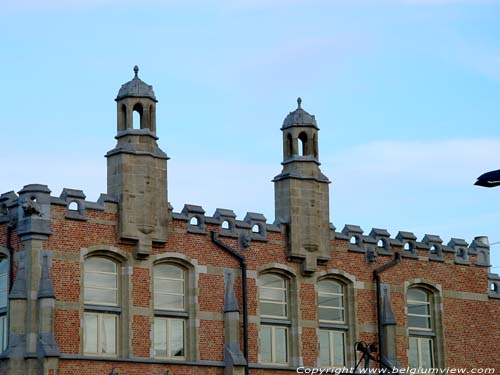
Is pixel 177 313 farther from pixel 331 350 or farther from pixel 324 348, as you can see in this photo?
pixel 331 350

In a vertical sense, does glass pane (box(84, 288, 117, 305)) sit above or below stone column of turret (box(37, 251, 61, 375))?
above

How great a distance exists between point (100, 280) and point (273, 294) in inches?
256

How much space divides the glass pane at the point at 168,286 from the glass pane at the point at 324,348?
566 cm

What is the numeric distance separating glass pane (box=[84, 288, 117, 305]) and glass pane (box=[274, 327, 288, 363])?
20.1ft

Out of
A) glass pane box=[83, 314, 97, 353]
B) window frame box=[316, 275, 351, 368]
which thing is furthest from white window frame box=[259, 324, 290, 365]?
glass pane box=[83, 314, 97, 353]

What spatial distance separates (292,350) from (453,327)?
23.7ft

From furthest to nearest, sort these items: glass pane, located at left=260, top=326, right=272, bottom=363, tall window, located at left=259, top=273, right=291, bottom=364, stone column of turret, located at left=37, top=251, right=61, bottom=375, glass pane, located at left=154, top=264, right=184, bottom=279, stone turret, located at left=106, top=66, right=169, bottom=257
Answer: tall window, located at left=259, top=273, right=291, bottom=364, glass pane, located at left=260, top=326, right=272, bottom=363, glass pane, located at left=154, top=264, right=184, bottom=279, stone turret, located at left=106, top=66, right=169, bottom=257, stone column of turret, located at left=37, top=251, right=61, bottom=375

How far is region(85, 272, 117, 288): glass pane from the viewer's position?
3850cm

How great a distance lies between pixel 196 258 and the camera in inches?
1602

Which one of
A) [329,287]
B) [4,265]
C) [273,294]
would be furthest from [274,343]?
[4,265]

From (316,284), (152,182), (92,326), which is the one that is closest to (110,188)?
(152,182)

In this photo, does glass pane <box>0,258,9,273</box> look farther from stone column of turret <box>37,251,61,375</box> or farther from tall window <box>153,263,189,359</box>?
tall window <box>153,263,189,359</box>

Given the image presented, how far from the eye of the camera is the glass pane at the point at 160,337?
130 ft

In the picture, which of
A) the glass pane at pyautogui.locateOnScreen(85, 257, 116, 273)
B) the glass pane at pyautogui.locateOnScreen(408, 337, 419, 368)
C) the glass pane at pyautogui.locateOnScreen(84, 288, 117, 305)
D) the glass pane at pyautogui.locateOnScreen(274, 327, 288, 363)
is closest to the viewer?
the glass pane at pyautogui.locateOnScreen(84, 288, 117, 305)
